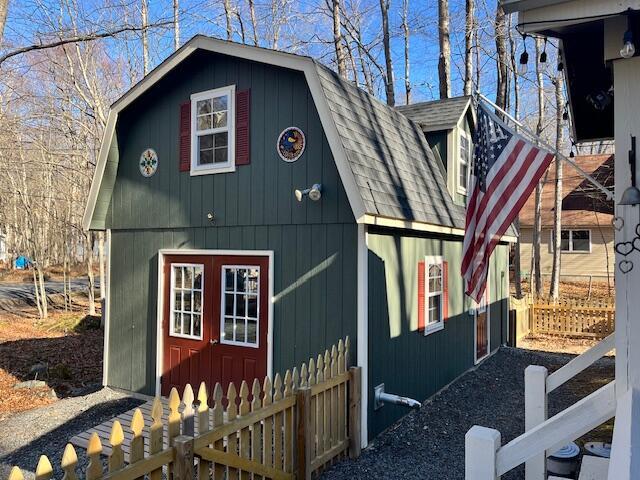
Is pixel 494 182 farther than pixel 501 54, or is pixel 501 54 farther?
pixel 501 54

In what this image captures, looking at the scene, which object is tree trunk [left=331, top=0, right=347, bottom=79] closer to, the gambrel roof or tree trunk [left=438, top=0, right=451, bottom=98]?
tree trunk [left=438, top=0, right=451, bottom=98]

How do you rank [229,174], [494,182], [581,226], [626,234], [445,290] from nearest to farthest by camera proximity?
1. [626,234]
2. [494,182]
3. [229,174]
4. [445,290]
5. [581,226]

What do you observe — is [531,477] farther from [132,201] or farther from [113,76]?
[113,76]

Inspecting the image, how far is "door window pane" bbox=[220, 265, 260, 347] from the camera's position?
7281 mm

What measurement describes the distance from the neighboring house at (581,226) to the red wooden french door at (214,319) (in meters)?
20.0

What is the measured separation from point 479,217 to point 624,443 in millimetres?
3524

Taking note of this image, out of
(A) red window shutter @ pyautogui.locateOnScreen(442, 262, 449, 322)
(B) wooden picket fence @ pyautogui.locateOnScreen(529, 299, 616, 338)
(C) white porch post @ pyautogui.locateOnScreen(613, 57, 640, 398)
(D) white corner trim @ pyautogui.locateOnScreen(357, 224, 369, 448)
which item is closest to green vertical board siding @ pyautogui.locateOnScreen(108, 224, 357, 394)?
(D) white corner trim @ pyautogui.locateOnScreen(357, 224, 369, 448)

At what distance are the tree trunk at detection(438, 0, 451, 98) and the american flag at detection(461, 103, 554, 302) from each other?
13.6 metres

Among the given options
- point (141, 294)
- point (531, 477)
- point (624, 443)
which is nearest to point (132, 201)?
point (141, 294)

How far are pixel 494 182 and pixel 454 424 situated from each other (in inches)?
158

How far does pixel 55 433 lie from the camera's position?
22.7ft

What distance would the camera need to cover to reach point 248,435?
4.39 meters

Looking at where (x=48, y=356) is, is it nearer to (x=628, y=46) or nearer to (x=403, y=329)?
(x=403, y=329)

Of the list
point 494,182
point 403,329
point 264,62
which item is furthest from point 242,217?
point 494,182
